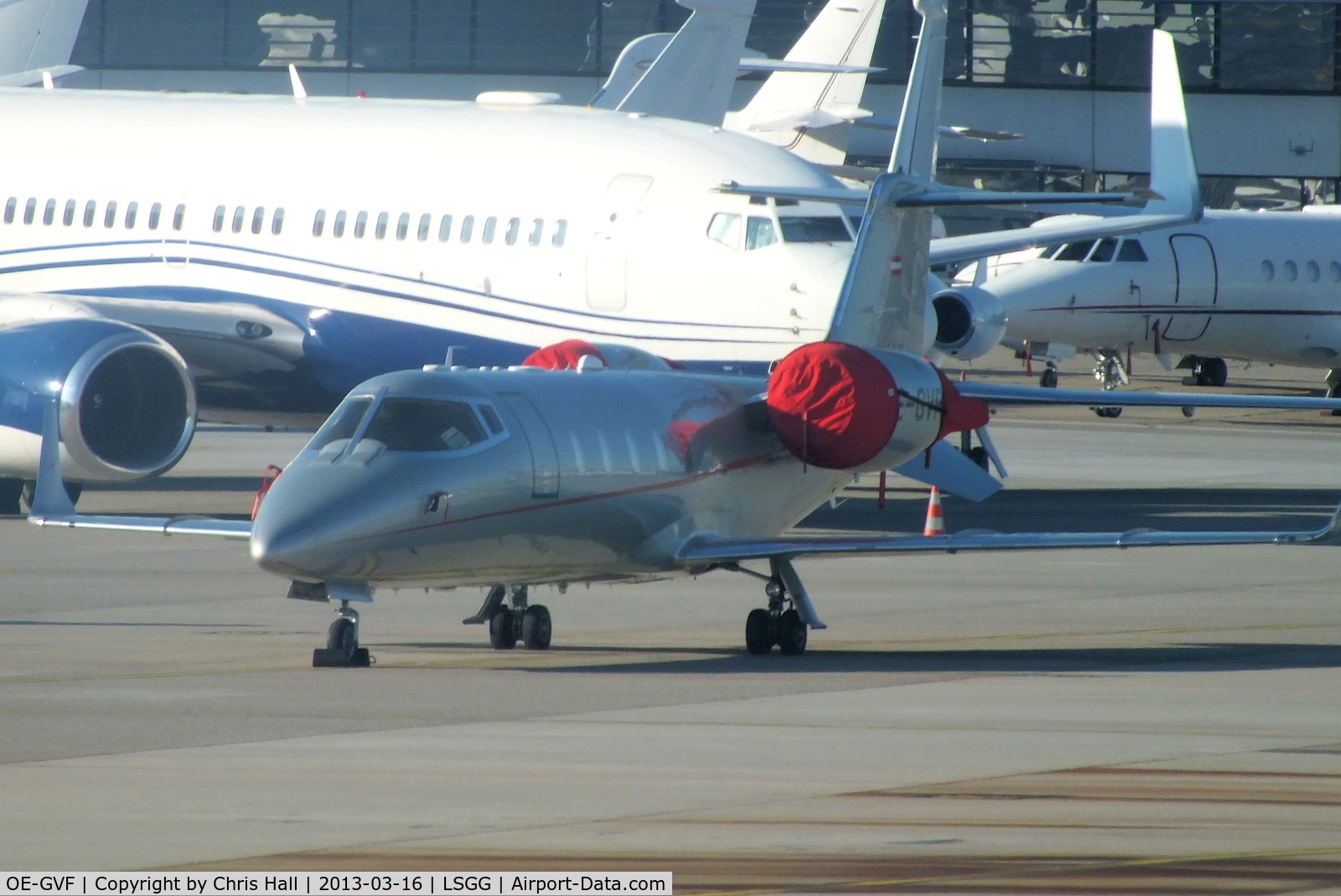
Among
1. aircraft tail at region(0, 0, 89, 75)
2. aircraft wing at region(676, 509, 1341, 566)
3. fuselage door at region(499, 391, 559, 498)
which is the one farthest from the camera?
aircraft tail at region(0, 0, 89, 75)

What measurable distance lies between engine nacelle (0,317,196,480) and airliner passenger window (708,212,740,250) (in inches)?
218

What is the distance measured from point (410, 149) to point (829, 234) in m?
5.21

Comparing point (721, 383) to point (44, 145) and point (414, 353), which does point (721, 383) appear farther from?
point (44, 145)

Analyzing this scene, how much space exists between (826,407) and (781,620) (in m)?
1.93

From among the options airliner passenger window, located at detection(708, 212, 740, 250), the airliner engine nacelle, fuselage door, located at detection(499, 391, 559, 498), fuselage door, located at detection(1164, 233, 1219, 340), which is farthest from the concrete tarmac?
fuselage door, located at detection(1164, 233, 1219, 340)

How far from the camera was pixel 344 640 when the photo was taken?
14.6 metres

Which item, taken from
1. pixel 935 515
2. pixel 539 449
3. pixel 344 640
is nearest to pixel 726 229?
pixel 935 515

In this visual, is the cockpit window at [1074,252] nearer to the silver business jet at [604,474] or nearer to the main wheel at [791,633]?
the silver business jet at [604,474]

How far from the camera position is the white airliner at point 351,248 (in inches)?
922

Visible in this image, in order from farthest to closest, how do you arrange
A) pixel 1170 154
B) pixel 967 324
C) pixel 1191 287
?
pixel 1191 287 → pixel 967 324 → pixel 1170 154

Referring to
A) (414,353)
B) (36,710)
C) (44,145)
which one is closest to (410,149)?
(414,353)

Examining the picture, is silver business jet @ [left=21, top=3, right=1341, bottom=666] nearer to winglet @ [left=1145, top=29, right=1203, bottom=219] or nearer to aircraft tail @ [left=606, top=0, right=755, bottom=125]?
winglet @ [left=1145, top=29, right=1203, bottom=219]

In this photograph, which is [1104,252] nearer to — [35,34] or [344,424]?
[35,34]

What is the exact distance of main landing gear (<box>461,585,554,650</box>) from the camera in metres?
15.8
